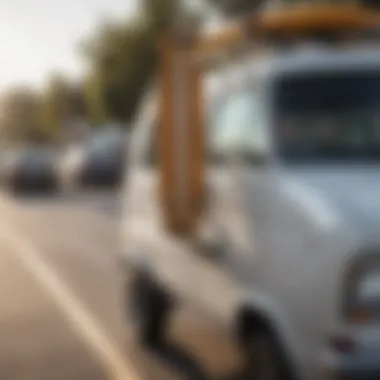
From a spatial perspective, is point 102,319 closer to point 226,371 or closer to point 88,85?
point 226,371

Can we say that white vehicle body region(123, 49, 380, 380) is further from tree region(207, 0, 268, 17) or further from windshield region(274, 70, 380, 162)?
tree region(207, 0, 268, 17)

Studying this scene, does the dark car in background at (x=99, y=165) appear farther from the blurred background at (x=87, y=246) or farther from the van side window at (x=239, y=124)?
the van side window at (x=239, y=124)

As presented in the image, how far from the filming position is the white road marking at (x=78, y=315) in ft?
28.5

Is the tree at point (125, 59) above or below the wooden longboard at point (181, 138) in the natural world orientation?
below

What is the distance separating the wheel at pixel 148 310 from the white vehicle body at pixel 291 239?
5.56 ft

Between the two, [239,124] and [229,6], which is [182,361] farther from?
[229,6]

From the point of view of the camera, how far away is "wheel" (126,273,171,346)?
935cm

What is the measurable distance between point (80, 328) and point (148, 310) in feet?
3.47

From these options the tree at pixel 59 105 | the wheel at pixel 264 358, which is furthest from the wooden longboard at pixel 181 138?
the tree at pixel 59 105

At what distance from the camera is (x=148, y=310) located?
9.48 metres

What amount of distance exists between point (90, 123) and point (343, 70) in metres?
62.7

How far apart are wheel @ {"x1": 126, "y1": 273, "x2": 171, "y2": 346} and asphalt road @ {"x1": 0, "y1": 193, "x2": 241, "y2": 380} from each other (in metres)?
0.12

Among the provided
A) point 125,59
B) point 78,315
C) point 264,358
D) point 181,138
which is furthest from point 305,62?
point 125,59

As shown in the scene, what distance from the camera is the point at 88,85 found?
2234 inches
